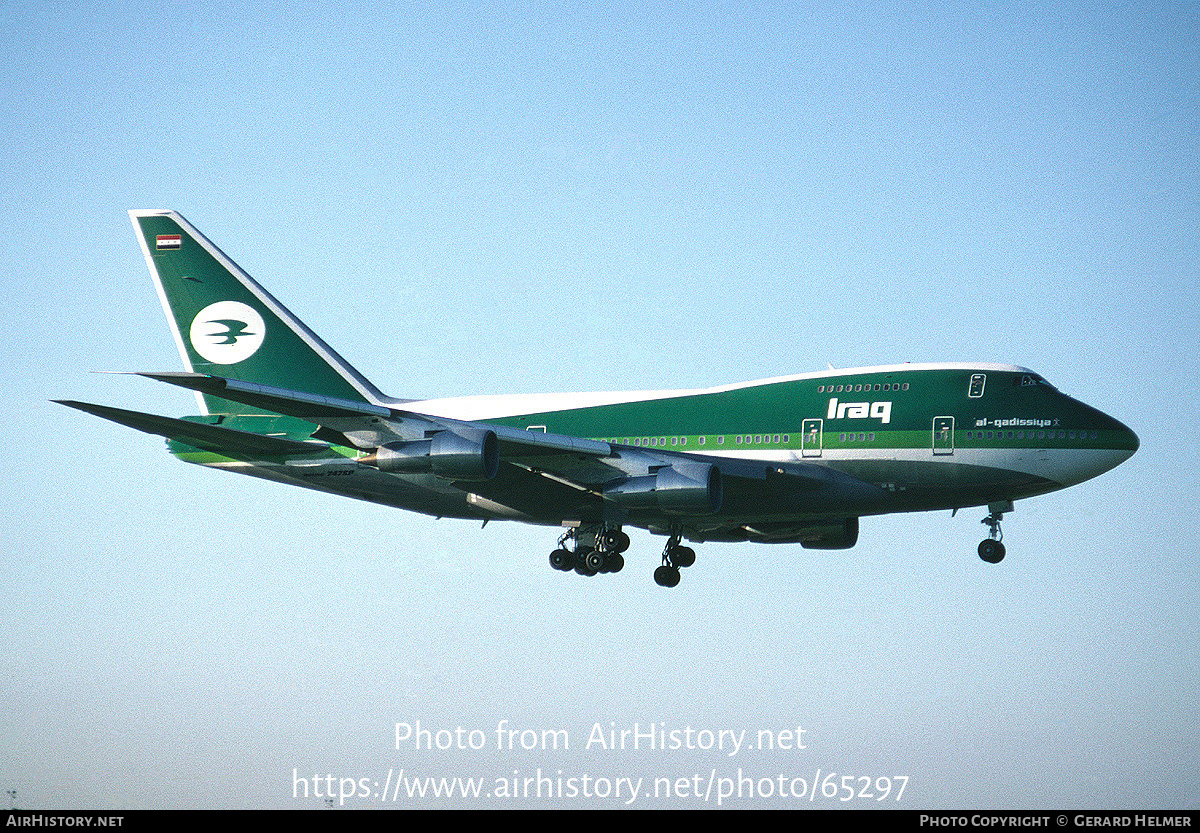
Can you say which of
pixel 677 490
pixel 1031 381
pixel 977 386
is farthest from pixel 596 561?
pixel 1031 381

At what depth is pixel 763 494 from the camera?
4244 cm

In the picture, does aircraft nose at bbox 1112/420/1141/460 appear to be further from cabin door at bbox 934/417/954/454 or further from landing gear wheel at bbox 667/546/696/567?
landing gear wheel at bbox 667/546/696/567

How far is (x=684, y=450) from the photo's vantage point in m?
44.5

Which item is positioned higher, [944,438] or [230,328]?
[230,328]

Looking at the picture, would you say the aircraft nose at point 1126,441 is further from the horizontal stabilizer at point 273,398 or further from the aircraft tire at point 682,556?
the horizontal stabilizer at point 273,398

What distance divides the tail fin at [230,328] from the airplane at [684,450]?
19.6 inches

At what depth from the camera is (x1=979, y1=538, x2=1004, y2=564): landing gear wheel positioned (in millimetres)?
43000

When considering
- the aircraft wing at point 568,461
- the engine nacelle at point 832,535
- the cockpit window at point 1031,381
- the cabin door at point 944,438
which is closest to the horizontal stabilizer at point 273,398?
the aircraft wing at point 568,461

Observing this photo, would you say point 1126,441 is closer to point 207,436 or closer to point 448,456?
point 448,456

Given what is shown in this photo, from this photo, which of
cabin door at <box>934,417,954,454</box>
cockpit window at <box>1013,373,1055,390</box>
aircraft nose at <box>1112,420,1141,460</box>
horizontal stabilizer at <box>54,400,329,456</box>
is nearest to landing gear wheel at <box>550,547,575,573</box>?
horizontal stabilizer at <box>54,400,329,456</box>

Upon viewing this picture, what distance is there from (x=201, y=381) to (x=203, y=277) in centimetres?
1618

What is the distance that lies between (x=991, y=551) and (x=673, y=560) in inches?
426

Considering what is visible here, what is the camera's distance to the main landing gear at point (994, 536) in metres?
43.0
